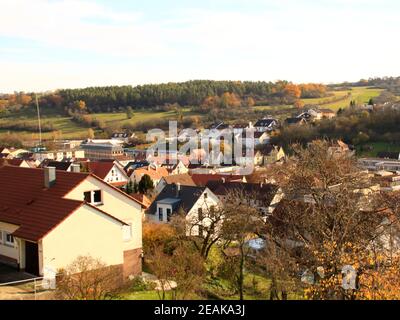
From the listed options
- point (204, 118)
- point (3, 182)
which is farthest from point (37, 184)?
point (204, 118)

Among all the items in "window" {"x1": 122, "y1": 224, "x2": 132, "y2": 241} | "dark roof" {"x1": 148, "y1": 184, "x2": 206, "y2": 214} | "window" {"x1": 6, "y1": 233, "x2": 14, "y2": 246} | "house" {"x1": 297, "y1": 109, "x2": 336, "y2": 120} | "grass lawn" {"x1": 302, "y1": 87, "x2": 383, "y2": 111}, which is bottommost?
"dark roof" {"x1": 148, "y1": 184, "x2": 206, "y2": 214}

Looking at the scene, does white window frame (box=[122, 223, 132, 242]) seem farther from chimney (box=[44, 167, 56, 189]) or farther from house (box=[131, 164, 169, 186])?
house (box=[131, 164, 169, 186])

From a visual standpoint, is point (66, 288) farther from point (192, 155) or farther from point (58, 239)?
point (192, 155)

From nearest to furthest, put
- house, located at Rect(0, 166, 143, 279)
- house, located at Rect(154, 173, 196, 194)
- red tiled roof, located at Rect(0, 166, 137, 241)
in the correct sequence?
1. house, located at Rect(0, 166, 143, 279)
2. red tiled roof, located at Rect(0, 166, 137, 241)
3. house, located at Rect(154, 173, 196, 194)

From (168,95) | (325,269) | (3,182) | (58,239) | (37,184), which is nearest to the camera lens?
(325,269)

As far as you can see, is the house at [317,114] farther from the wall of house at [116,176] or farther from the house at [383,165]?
the wall of house at [116,176]

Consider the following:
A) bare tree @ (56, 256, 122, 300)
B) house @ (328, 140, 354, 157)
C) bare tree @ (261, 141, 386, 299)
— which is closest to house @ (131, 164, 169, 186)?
house @ (328, 140, 354, 157)

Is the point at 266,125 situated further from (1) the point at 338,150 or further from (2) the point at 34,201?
(2) the point at 34,201
